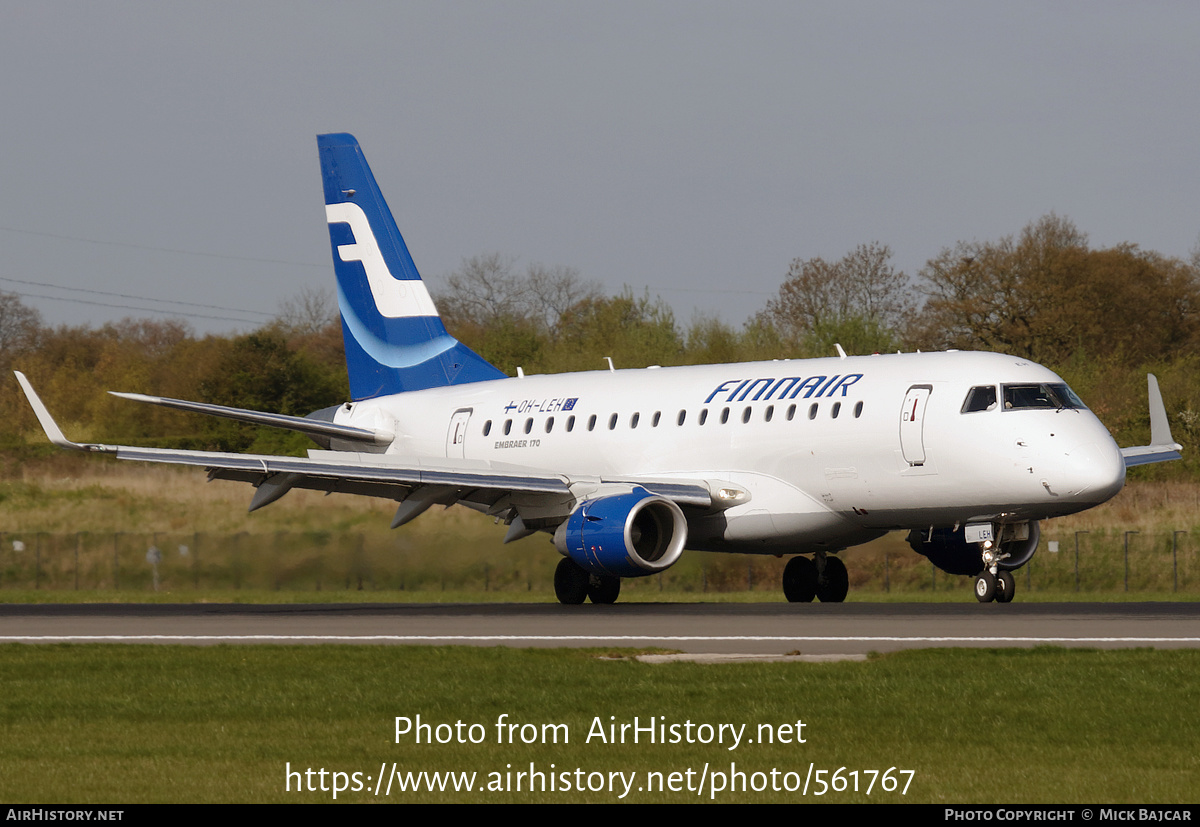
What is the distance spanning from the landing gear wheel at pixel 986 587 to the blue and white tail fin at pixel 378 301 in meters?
13.8

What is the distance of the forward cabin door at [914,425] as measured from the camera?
94.6 ft

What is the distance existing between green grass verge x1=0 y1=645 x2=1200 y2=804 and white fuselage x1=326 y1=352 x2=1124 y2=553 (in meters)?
9.50

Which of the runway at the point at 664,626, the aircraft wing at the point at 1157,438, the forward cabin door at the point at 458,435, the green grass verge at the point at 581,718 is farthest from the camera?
the forward cabin door at the point at 458,435

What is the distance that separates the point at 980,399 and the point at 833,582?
616 centimetres

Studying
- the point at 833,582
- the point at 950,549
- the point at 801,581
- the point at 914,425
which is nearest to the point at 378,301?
the point at 801,581

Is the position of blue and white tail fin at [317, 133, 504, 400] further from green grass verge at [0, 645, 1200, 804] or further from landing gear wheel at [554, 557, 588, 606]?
green grass verge at [0, 645, 1200, 804]

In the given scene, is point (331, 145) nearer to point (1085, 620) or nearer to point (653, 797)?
point (1085, 620)

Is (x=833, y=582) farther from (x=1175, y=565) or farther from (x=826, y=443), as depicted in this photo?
(x=1175, y=565)

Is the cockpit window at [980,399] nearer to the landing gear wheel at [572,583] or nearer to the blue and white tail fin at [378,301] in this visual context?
the landing gear wheel at [572,583]

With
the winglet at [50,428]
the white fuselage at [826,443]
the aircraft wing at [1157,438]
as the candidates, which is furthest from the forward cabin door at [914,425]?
the winglet at [50,428]

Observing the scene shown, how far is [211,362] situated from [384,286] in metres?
43.9

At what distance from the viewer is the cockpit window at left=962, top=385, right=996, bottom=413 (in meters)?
28.6

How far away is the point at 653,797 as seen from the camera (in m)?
10.9

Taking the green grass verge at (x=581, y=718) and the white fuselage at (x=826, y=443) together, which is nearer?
the green grass verge at (x=581, y=718)
